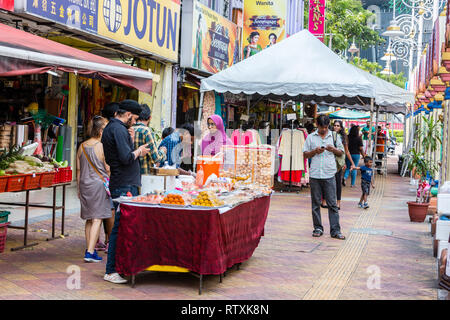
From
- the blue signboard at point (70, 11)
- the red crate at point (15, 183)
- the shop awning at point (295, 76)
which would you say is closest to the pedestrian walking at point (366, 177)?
the shop awning at point (295, 76)

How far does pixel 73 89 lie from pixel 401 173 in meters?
16.3

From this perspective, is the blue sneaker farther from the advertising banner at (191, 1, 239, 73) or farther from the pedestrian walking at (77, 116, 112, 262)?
the advertising banner at (191, 1, 239, 73)

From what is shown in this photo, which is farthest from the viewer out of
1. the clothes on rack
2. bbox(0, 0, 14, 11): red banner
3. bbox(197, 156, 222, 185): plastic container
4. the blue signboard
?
the clothes on rack

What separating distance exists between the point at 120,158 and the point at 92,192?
1125 mm

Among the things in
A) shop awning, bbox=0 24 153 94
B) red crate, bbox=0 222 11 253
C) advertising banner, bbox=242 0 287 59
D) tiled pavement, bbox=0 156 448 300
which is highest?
advertising banner, bbox=242 0 287 59

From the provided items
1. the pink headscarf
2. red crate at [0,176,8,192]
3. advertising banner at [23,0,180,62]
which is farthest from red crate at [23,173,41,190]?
advertising banner at [23,0,180,62]

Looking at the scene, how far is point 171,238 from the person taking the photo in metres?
6.32

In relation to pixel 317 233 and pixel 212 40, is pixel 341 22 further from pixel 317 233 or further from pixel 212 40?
pixel 317 233

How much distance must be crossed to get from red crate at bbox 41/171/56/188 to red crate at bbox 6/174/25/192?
461mm

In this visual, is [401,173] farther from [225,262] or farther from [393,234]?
[225,262]

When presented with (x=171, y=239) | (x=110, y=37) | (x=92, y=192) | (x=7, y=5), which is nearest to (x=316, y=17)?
(x=110, y=37)

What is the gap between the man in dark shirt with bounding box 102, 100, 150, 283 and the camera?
21.4 feet

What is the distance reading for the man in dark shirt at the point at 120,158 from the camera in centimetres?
652

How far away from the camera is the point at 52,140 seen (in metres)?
13.6
